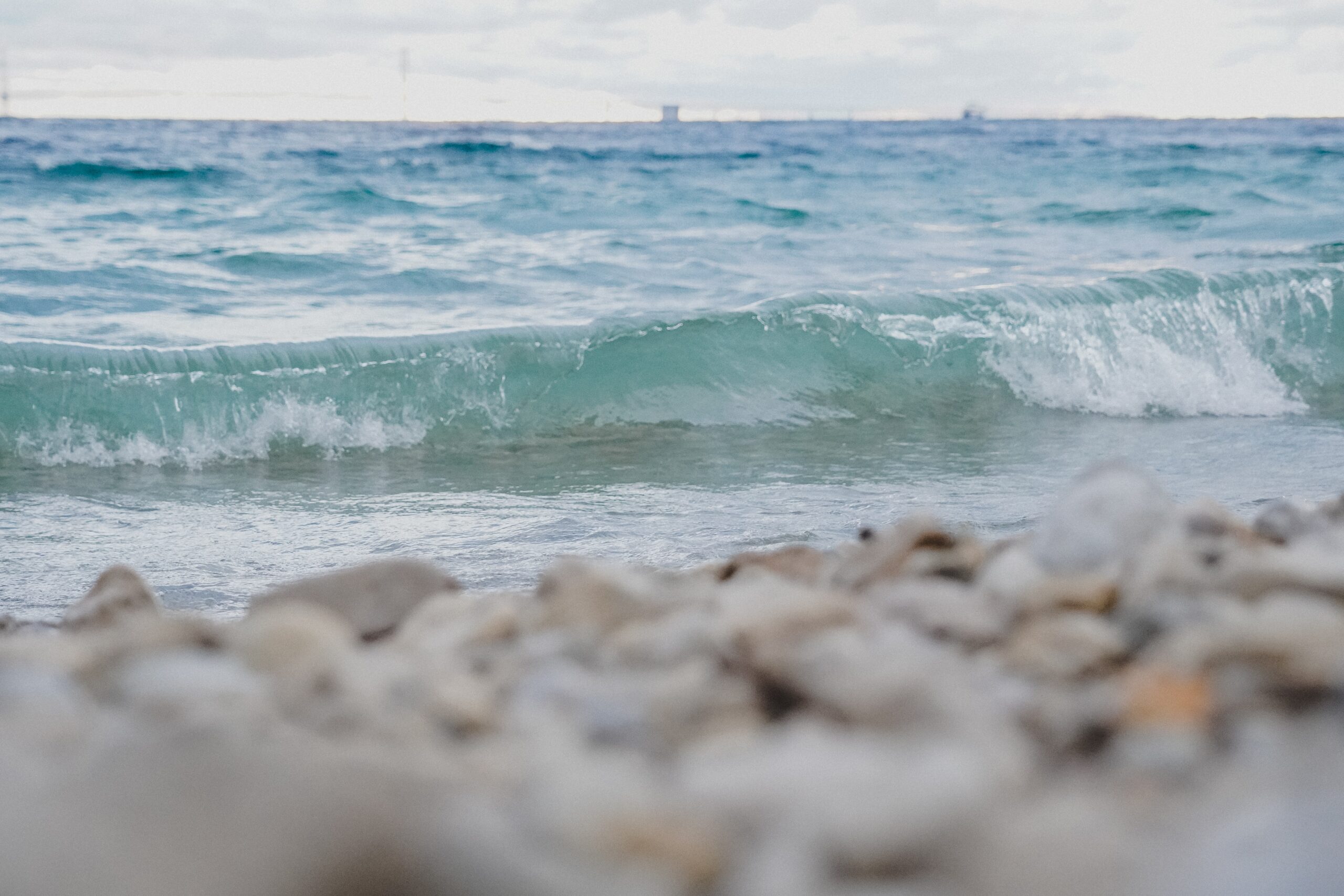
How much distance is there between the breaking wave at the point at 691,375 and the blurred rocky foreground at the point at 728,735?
13.3 ft

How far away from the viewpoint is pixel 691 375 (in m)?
6.84

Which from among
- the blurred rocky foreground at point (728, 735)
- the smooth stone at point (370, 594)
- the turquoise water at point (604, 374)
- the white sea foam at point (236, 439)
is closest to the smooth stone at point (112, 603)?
the blurred rocky foreground at point (728, 735)

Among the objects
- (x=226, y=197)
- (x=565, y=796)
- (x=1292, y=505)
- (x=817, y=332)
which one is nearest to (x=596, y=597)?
(x=565, y=796)

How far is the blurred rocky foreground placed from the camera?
38.6 inches

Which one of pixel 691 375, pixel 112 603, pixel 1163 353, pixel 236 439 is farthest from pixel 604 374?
pixel 112 603

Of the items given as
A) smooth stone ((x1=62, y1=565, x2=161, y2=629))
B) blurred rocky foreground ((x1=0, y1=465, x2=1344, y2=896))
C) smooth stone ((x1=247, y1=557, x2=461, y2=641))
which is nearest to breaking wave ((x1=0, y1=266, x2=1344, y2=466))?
smooth stone ((x1=62, y1=565, x2=161, y2=629))

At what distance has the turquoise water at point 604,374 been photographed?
443 cm

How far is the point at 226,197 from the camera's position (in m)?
15.0

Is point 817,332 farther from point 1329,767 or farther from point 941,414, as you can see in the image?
point 1329,767

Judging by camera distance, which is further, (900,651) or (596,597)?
(596,597)

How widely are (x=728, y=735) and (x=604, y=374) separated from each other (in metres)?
5.53

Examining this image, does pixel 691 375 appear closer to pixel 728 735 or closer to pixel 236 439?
pixel 236 439

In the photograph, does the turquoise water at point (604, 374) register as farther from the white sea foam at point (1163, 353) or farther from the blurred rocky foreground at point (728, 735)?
the blurred rocky foreground at point (728, 735)

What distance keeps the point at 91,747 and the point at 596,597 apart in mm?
836
